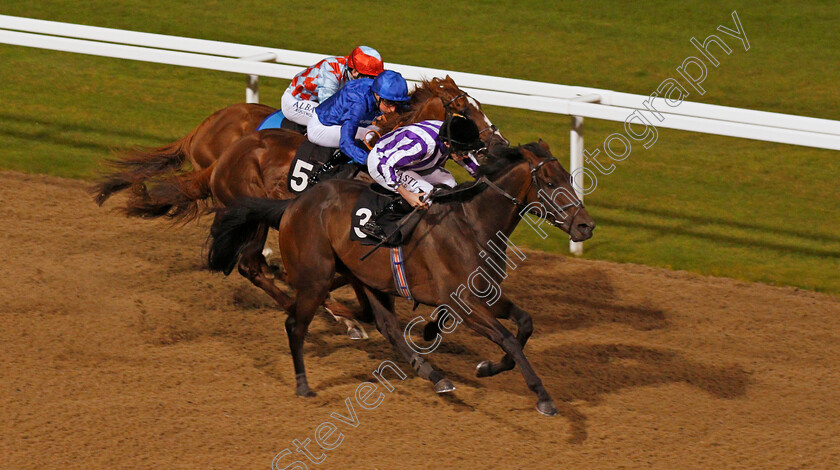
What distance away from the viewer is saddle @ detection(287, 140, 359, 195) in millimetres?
6238

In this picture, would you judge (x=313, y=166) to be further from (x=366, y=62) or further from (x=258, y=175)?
(x=366, y=62)

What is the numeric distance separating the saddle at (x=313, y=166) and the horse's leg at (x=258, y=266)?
405 mm

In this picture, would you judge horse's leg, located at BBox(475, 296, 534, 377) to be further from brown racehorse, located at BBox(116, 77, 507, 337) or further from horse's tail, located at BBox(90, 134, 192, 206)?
horse's tail, located at BBox(90, 134, 192, 206)

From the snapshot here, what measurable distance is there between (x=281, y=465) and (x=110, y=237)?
3631mm

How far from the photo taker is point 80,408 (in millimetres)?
5203

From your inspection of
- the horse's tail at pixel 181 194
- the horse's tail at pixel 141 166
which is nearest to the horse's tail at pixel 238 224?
the horse's tail at pixel 181 194

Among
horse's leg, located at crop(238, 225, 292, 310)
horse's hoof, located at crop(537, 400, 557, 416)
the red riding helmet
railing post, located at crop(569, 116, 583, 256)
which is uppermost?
railing post, located at crop(569, 116, 583, 256)

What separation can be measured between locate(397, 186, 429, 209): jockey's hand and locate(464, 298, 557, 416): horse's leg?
0.52 meters

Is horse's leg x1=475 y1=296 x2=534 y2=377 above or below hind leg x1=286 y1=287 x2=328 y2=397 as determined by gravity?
above

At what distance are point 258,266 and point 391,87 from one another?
1.41 metres

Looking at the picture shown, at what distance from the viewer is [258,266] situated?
20.7ft

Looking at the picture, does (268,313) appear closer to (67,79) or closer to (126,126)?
(126,126)

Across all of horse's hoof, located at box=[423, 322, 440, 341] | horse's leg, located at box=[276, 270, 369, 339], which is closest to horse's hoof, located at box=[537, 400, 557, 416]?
horse's hoof, located at box=[423, 322, 440, 341]

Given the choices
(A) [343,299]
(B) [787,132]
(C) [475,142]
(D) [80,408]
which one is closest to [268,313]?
(A) [343,299]
